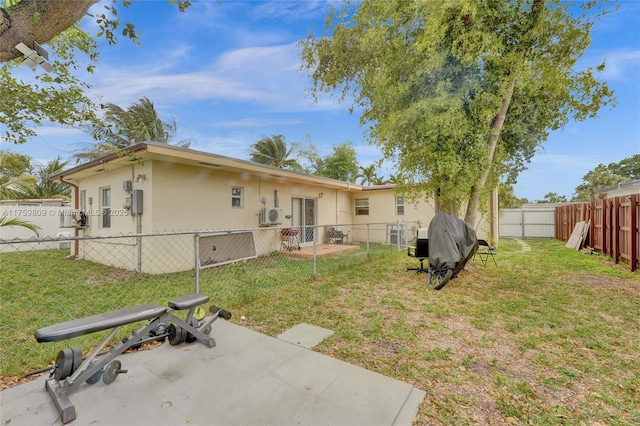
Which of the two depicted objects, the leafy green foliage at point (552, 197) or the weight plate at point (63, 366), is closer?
the weight plate at point (63, 366)

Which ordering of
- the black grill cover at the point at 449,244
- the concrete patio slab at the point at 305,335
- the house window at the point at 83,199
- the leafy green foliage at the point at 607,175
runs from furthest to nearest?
1. the leafy green foliage at the point at 607,175
2. the house window at the point at 83,199
3. the black grill cover at the point at 449,244
4. the concrete patio slab at the point at 305,335

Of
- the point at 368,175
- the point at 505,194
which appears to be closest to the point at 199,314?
the point at 505,194

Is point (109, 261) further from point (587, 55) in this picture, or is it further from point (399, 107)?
point (587, 55)

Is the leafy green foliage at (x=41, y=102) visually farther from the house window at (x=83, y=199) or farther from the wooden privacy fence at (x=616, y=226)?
the wooden privacy fence at (x=616, y=226)

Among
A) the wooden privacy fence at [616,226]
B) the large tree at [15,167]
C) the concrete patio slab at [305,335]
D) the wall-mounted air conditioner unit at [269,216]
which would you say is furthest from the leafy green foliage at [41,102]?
the wooden privacy fence at [616,226]

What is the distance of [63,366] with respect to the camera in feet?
6.89

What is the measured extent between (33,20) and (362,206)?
42.7 feet

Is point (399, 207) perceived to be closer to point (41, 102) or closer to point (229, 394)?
point (229, 394)

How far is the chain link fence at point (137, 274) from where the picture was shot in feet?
11.0

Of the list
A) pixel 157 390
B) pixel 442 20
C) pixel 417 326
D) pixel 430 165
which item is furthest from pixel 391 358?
pixel 442 20

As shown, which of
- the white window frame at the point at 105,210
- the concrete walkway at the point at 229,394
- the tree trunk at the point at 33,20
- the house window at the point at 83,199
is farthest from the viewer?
the house window at the point at 83,199

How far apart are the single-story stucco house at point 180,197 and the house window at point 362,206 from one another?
2818mm

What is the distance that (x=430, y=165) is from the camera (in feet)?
20.5

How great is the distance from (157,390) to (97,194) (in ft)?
29.8
